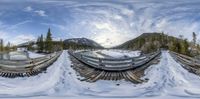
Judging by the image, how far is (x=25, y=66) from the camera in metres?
12.3

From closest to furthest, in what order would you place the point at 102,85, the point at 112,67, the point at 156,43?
1. the point at 102,85
2. the point at 112,67
3. the point at 156,43

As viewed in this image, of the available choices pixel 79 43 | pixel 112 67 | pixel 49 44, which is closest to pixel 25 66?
pixel 49 44

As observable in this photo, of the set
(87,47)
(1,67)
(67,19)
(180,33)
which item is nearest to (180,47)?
(180,33)

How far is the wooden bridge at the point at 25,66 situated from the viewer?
11945 mm

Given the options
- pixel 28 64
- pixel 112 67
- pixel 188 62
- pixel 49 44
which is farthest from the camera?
pixel 49 44

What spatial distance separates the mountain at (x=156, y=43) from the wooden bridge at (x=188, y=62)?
39 centimetres

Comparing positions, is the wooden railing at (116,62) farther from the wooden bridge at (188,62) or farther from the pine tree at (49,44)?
the pine tree at (49,44)

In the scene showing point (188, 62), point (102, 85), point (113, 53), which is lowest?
point (102, 85)

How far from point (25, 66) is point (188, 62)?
17.6ft

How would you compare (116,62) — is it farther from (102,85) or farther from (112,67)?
(102,85)

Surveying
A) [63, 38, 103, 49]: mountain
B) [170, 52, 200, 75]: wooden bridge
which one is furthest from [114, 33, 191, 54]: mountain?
[63, 38, 103, 49]: mountain

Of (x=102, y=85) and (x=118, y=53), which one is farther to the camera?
(x=118, y=53)

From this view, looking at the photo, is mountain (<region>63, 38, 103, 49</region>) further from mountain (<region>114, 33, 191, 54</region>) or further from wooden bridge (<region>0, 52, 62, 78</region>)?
mountain (<region>114, 33, 191, 54</region>)

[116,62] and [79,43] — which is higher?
[79,43]
